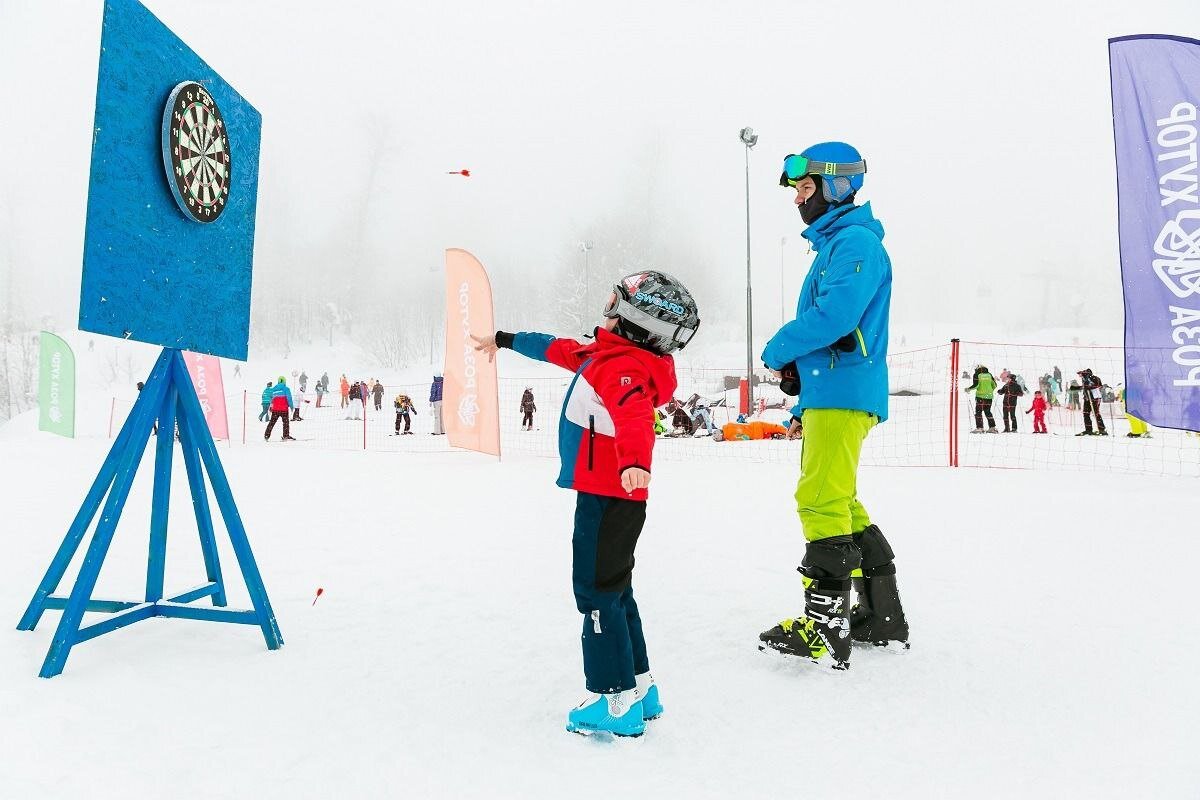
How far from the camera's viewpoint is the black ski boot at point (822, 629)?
2.62 meters

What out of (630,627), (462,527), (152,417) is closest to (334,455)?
(462,527)

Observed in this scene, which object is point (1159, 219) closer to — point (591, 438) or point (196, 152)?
point (591, 438)

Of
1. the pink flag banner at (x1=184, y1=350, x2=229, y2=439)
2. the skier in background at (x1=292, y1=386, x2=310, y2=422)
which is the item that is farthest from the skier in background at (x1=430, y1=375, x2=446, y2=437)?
the skier in background at (x1=292, y1=386, x2=310, y2=422)

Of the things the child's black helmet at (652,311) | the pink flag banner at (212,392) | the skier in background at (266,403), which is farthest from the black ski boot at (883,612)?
the skier in background at (266,403)

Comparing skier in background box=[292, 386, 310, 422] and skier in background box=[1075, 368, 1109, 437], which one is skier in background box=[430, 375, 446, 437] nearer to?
skier in background box=[292, 386, 310, 422]

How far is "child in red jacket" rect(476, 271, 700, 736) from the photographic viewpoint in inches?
83.0

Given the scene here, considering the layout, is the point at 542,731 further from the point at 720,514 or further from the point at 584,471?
the point at 720,514

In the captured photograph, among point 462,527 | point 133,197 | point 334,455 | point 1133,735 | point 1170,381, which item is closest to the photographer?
point 1133,735

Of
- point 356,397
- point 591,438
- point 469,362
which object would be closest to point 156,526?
point 591,438

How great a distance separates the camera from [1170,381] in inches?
195

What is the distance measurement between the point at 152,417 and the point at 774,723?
2.39 meters

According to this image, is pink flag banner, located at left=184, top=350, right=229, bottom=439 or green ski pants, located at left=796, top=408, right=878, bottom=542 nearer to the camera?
green ski pants, located at left=796, top=408, right=878, bottom=542

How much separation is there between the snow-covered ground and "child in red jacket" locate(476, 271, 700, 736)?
15 cm

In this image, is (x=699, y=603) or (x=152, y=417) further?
(x=699, y=603)
